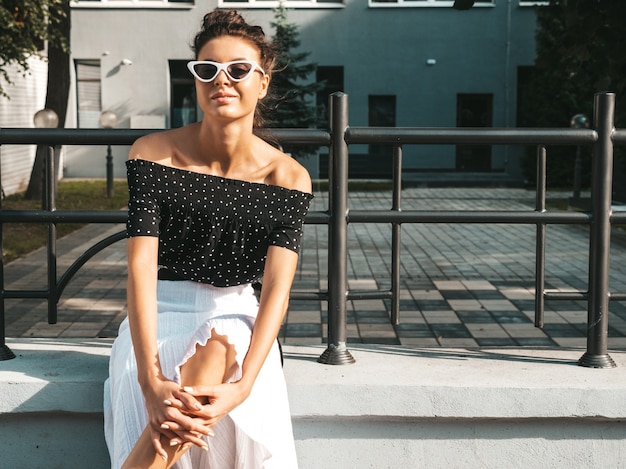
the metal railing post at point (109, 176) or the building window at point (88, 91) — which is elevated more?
the building window at point (88, 91)

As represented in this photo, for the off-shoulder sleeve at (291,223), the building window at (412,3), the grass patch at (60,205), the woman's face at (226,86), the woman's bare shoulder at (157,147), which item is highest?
the building window at (412,3)

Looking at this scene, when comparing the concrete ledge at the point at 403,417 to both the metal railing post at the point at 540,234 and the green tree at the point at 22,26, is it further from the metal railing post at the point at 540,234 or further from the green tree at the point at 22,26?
the green tree at the point at 22,26

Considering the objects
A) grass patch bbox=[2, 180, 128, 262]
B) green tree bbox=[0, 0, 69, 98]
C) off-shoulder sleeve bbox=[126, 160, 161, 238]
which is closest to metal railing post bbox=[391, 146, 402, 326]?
off-shoulder sleeve bbox=[126, 160, 161, 238]

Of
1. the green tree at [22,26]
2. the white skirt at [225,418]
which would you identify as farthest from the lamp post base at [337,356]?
the green tree at [22,26]

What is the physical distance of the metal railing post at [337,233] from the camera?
3717mm

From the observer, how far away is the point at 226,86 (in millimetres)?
3129

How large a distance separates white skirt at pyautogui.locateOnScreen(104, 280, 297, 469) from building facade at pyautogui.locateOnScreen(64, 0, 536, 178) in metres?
27.0

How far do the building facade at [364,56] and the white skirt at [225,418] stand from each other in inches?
1064

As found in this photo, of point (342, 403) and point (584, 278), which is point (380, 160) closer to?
point (584, 278)

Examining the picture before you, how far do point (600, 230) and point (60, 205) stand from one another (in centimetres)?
1562

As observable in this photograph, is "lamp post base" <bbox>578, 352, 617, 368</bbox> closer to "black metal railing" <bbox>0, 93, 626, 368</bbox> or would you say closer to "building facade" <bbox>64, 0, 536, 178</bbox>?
"black metal railing" <bbox>0, 93, 626, 368</bbox>

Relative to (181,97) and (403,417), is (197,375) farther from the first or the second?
(181,97)

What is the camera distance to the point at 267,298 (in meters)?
3.13

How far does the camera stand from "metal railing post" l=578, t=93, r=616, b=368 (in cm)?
371
